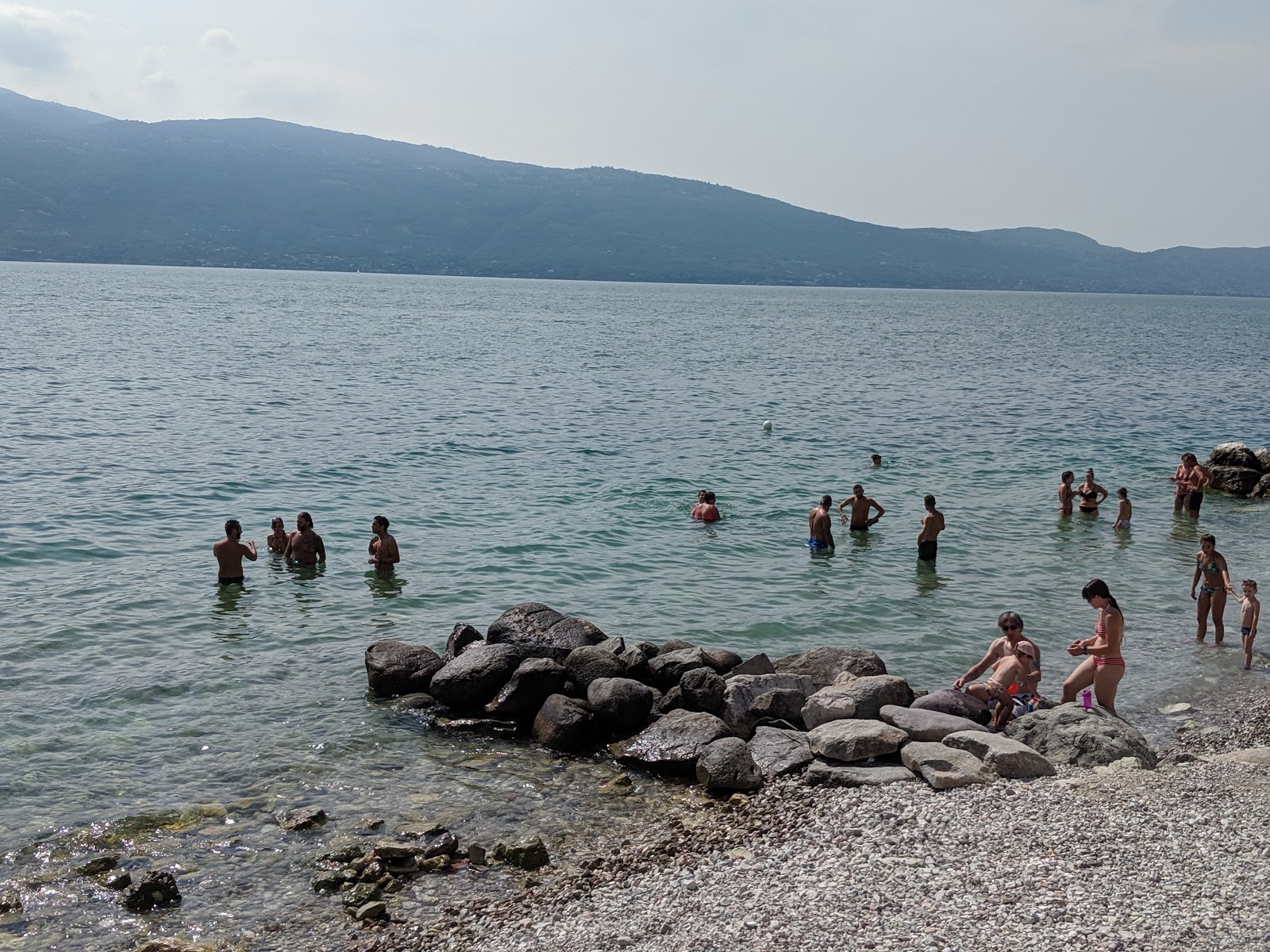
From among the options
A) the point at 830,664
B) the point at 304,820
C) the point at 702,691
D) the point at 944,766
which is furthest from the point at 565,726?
the point at 944,766

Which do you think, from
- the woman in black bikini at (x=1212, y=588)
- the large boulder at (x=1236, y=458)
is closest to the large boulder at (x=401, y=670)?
the woman in black bikini at (x=1212, y=588)

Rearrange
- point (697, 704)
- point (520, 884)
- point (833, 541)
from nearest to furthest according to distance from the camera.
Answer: point (520, 884) → point (697, 704) → point (833, 541)

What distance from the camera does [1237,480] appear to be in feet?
104

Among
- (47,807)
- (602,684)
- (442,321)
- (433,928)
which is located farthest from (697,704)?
(442,321)

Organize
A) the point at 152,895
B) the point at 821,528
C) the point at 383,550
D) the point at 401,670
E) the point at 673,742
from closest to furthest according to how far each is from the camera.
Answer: the point at 152,895, the point at 673,742, the point at 401,670, the point at 383,550, the point at 821,528

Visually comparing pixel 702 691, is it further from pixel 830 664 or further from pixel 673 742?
pixel 830 664

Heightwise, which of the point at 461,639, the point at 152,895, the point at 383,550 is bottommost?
the point at 152,895

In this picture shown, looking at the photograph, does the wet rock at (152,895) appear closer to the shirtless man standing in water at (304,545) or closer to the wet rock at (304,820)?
the wet rock at (304,820)

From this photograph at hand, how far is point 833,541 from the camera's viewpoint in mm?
23531

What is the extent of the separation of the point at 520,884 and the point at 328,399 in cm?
3860

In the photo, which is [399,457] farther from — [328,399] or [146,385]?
[146,385]

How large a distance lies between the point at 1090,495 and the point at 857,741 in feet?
60.9

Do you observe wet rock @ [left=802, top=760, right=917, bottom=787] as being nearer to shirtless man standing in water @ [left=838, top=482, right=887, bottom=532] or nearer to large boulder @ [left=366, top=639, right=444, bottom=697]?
large boulder @ [left=366, top=639, right=444, bottom=697]

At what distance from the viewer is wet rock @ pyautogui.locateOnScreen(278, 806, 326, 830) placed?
10.6 m
